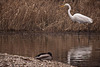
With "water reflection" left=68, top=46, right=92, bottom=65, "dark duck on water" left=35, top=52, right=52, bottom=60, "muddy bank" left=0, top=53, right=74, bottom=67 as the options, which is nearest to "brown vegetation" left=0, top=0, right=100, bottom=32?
"water reflection" left=68, top=46, right=92, bottom=65

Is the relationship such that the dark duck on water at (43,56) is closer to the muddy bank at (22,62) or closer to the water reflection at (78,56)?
the muddy bank at (22,62)

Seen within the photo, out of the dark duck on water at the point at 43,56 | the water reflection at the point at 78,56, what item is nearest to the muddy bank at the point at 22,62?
the dark duck on water at the point at 43,56

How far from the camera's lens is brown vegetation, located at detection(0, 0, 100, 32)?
18.7 metres

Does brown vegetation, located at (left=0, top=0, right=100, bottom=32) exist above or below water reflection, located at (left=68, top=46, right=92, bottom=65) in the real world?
above

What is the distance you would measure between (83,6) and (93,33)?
1880 millimetres

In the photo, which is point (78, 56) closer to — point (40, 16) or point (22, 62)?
point (22, 62)

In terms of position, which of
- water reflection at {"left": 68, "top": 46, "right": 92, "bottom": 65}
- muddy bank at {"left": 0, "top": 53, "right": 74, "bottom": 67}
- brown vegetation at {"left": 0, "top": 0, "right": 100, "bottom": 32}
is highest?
brown vegetation at {"left": 0, "top": 0, "right": 100, "bottom": 32}

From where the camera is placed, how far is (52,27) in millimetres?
19594

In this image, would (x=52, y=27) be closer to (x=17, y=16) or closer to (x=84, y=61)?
(x=17, y=16)

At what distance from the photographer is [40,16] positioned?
19.6 meters

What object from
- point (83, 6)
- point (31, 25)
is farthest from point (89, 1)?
point (31, 25)

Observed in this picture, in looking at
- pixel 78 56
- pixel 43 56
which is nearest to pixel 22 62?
pixel 43 56

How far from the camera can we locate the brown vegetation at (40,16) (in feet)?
61.3

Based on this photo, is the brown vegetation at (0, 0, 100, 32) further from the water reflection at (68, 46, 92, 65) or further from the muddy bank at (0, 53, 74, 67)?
the muddy bank at (0, 53, 74, 67)
